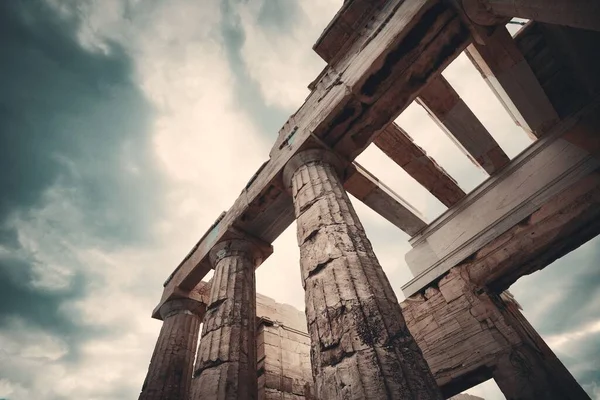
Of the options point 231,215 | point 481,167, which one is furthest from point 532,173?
point 231,215

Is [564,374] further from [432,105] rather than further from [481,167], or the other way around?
[432,105]

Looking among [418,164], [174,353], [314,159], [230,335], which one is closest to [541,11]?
[314,159]

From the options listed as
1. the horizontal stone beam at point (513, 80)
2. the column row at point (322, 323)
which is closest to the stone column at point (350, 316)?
the column row at point (322, 323)

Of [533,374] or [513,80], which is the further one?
[513,80]

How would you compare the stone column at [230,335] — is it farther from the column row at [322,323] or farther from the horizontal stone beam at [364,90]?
the horizontal stone beam at [364,90]

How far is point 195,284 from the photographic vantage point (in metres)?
7.55

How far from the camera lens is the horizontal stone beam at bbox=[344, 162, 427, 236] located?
22.3 ft

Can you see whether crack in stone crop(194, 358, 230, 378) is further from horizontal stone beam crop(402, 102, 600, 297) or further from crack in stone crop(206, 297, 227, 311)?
horizontal stone beam crop(402, 102, 600, 297)

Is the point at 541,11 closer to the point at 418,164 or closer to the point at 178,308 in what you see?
the point at 418,164

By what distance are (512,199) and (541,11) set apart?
4.52 metres

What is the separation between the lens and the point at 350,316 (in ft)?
8.86

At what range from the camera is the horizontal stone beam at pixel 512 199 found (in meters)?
5.34

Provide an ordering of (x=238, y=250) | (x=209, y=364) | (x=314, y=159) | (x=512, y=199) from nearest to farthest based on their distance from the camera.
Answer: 1. (x=209, y=364)
2. (x=314, y=159)
3. (x=512, y=199)
4. (x=238, y=250)

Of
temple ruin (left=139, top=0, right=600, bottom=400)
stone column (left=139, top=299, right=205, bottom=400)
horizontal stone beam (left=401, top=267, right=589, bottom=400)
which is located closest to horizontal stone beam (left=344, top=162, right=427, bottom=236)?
temple ruin (left=139, top=0, right=600, bottom=400)
